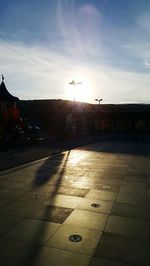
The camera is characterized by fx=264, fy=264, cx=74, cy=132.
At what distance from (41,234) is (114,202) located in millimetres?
3198

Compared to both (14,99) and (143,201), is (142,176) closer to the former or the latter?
(143,201)

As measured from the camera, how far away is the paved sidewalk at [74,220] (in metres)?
5.07

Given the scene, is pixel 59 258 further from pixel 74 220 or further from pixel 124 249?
pixel 74 220

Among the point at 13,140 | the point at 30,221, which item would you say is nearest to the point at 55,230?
the point at 30,221

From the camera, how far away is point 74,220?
22.4ft

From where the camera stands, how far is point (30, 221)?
22.1 ft

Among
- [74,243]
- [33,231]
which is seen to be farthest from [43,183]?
[74,243]

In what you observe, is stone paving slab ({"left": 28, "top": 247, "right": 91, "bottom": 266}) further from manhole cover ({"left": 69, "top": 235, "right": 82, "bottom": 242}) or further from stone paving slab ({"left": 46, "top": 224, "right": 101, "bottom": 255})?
manhole cover ({"left": 69, "top": 235, "right": 82, "bottom": 242})

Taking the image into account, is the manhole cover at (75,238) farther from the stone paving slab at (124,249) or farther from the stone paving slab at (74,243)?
the stone paving slab at (124,249)

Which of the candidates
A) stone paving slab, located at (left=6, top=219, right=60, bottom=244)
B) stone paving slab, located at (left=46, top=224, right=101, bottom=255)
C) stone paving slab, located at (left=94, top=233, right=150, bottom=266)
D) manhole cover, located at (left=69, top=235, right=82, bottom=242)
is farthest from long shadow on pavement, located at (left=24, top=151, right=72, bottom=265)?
stone paving slab, located at (left=94, top=233, right=150, bottom=266)

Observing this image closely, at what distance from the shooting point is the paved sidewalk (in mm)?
5070

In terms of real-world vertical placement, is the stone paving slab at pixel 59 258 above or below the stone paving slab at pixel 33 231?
below

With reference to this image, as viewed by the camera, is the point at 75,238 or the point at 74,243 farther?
the point at 75,238

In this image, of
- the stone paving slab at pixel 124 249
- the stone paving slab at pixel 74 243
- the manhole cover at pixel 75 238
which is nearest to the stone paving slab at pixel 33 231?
the stone paving slab at pixel 74 243
